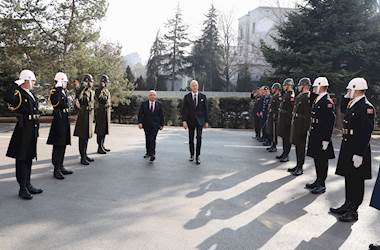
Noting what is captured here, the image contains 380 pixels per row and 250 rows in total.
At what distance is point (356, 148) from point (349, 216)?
971 mm

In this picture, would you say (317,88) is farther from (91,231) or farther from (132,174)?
(91,231)

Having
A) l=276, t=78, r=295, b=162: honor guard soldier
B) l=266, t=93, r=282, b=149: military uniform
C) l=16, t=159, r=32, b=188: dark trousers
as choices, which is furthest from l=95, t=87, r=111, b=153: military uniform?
l=266, t=93, r=282, b=149: military uniform

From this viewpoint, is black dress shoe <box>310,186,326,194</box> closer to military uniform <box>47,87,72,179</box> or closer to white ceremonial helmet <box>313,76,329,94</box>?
white ceremonial helmet <box>313,76,329,94</box>

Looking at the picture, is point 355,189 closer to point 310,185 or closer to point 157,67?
point 310,185

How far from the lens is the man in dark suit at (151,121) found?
10.1 m

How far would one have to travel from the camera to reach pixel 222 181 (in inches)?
313

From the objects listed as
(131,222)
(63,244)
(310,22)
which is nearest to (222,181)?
(131,222)

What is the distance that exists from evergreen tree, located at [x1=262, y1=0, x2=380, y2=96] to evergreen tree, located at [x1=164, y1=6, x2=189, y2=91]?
107 ft

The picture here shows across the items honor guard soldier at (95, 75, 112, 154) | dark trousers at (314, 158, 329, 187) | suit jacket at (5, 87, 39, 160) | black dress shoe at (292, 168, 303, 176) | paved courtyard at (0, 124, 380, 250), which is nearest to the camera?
paved courtyard at (0, 124, 380, 250)

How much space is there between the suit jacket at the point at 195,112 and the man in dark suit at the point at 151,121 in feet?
2.42

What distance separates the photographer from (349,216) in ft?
19.0

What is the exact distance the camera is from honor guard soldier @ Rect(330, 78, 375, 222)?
5.70 meters

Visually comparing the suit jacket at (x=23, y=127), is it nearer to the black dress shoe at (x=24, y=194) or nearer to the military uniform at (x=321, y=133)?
the black dress shoe at (x=24, y=194)

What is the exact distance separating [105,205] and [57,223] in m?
0.98
